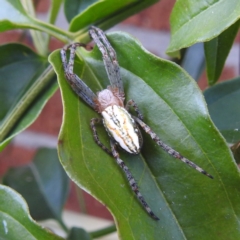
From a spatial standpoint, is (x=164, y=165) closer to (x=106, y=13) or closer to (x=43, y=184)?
(x=106, y=13)

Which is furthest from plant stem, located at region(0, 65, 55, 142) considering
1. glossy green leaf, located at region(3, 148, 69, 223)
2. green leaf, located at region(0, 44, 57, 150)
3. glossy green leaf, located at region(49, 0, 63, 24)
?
glossy green leaf, located at region(3, 148, 69, 223)

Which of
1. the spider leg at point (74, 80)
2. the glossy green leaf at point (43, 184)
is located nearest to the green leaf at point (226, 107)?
the spider leg at point (74, 80)

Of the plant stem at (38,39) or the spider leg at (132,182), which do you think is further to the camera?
the plant stem at (38,39)

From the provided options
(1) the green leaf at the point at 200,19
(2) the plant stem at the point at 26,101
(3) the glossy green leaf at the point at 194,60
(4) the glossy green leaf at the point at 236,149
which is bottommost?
(3) the glossy green leaf at the point at 194,60

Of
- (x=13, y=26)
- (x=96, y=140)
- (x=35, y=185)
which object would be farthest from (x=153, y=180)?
(x=35, y=185)

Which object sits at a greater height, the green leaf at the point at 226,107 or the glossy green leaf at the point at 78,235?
the green leaf at the point at 226,107

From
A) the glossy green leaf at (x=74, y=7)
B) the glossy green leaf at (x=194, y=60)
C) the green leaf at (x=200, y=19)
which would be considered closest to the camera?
the green leaf at (x=200, y=19)

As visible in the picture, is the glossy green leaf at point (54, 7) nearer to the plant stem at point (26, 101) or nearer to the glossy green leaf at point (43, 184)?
the plant stem at point (26, 101)

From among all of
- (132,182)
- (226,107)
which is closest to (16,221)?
(132,182)
